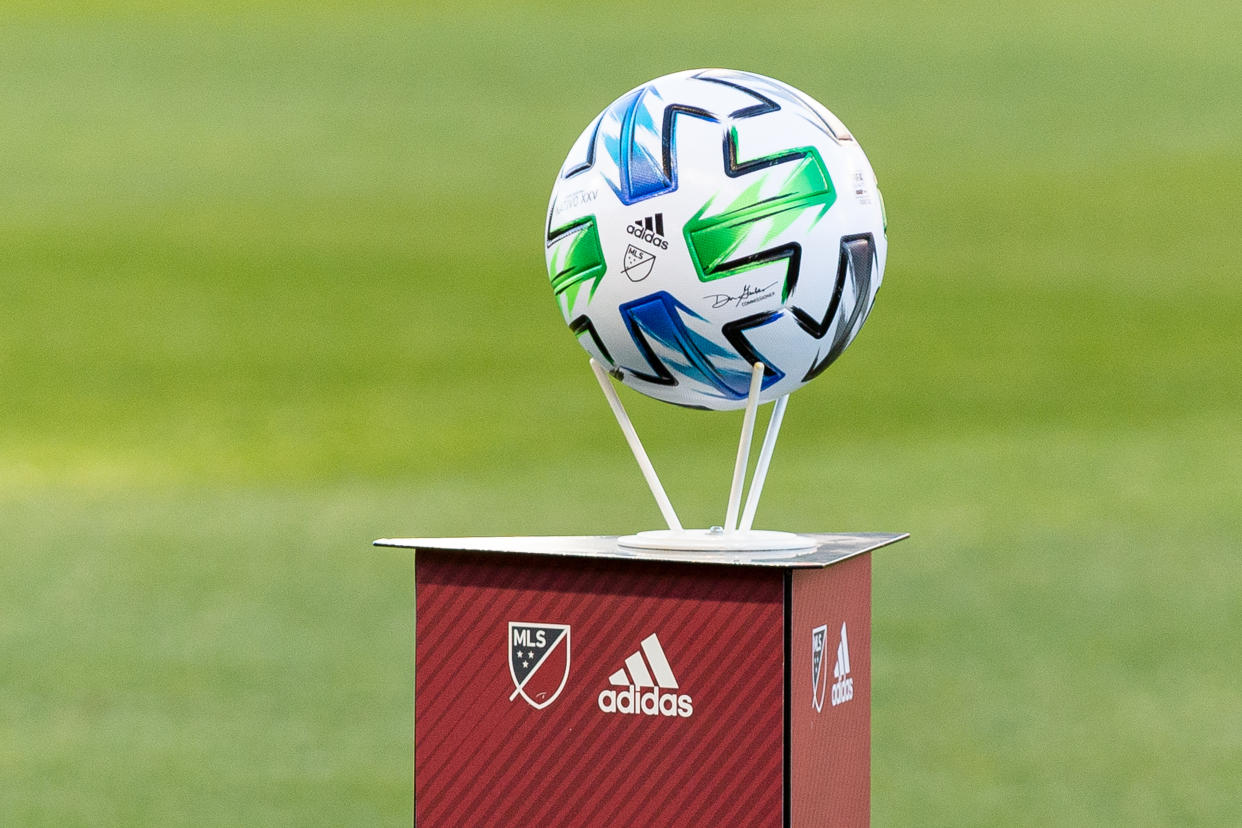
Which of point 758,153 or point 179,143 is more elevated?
point 179,143

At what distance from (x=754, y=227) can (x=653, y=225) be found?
0.79 feet

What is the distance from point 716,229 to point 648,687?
112 centimetres

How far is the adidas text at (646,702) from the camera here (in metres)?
4.16

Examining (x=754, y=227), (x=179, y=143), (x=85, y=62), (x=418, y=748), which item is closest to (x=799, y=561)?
(x=754, y=227)

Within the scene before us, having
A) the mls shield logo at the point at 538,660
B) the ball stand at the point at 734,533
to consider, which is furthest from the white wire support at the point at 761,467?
the mls shield logo at the point at 538,660

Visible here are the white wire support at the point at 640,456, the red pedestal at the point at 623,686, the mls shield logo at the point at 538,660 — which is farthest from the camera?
the white wire support at the point at 640,456

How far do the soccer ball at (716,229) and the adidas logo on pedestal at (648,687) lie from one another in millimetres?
712

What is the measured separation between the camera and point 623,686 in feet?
13.8

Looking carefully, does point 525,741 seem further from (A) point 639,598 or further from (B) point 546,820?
(A) point 639,598

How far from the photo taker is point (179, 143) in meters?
14.1

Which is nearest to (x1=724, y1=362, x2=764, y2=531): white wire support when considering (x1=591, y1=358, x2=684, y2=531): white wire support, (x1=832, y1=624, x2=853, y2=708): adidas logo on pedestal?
(x1=591, y1=358, x2=684, y2=531): white wire support

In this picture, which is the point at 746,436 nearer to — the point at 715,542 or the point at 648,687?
the point at 715,542

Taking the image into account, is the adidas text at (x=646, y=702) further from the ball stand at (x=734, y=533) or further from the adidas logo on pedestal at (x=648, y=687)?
the ball stand at (x=734, y=533)
